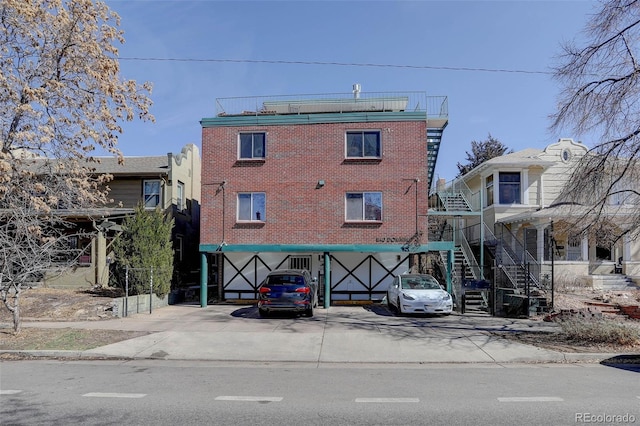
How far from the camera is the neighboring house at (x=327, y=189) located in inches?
752

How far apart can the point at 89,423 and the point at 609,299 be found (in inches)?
734

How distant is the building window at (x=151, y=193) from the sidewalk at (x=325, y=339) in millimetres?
8794

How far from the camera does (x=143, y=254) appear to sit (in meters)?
17.8

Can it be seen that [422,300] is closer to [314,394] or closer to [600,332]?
[600,332]

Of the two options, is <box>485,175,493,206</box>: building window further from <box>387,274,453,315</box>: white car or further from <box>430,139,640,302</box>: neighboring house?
<box>387,274,453,315</box>: white car

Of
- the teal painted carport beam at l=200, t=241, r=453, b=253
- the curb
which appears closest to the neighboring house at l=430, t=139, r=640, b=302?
the teal painted carport beam at l=200, t=241, r=453, b=253

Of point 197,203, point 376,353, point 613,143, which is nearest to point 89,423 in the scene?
point 376,353

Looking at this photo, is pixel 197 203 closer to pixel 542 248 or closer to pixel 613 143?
pixel 542 248

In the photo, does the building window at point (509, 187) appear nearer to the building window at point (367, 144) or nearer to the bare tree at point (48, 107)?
the building window at point (367, 144)

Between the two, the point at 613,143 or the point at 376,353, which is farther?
the point at 613,143

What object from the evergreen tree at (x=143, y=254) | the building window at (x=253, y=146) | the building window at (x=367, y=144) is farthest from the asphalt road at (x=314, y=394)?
the building window at (x=253, y=146)

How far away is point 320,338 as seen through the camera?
11812 mm

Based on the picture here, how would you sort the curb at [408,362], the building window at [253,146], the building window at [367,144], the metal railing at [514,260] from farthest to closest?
the building window at [253,146] → the building window at [367,144] → the metal railing at [514,260] → the curb at [408,362]

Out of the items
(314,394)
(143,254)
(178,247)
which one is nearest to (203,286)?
(143,254)
